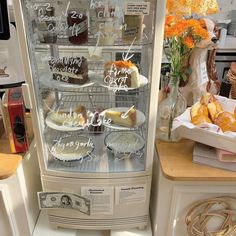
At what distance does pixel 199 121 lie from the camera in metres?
1.18

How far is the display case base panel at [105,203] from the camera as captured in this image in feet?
4.23

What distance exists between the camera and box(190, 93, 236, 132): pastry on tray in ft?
3.82

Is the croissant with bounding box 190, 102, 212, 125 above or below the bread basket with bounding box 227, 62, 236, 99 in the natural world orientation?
below

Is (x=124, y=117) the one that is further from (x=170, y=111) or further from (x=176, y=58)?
(x=176, y=58)

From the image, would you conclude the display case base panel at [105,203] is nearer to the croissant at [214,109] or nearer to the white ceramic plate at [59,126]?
the white ceramic plate at [59,126]

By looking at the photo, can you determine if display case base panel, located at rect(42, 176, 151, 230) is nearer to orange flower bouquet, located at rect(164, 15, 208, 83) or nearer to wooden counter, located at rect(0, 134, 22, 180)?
wooden counter, located at rect(0, 134, 22, 180)

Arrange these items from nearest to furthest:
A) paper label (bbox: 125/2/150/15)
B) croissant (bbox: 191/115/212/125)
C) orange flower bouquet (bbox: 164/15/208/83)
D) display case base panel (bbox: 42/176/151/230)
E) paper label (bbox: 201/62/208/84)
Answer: paper label (bbox: 125/2/150/15) → orange flower bouquet (bbox: 164/15/208/83) → croissant (bbox: 191/115/212/125) → display case base panel (bbox: 42/176/151/230) → paper label (bbox: 201/62/208/84)

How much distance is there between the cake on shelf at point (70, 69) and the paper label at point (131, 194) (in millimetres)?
565

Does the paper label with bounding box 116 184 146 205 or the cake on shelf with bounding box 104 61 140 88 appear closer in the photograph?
the cake on shelf with bounding box 104 61 140 88

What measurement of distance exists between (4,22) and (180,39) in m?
0.84

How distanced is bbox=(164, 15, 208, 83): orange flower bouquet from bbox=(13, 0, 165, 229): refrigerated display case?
113 millimetres

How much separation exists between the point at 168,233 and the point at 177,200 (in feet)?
0.78

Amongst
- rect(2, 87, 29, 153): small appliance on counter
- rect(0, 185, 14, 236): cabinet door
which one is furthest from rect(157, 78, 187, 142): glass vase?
rect(0, 185, 14, 236): cabinet door

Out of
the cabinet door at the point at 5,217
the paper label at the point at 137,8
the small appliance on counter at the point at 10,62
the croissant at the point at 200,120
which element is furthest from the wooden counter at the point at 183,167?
the small appliance on counter at the point at 10,62
